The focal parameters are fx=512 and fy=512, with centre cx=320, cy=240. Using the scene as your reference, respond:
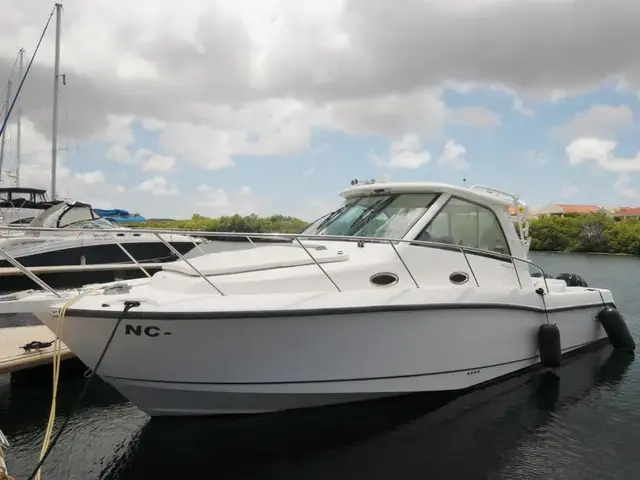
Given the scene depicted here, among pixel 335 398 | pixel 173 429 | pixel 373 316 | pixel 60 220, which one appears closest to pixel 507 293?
pixel 373 316

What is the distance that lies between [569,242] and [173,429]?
49.1 metres

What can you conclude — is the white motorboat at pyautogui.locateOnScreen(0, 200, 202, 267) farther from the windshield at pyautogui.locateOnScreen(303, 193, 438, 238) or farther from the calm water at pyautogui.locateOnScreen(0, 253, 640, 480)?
the calm water at pyautogui.locateOnScreen(0, 253, 640, 480)

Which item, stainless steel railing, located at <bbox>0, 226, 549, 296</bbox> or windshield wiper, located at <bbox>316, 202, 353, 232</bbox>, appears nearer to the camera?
stainless steel railing, located at <bbox>0, 226, 549, 296</bbox>

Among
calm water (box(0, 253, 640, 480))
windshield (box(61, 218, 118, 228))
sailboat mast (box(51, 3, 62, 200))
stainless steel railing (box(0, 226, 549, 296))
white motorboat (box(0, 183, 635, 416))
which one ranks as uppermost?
sailboat mast (box(51, 3, 62, 200))

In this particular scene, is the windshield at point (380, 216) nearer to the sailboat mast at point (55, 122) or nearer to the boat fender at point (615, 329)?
the boat fender at point (615, 329)

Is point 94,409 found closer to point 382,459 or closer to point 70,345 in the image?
point 70,345

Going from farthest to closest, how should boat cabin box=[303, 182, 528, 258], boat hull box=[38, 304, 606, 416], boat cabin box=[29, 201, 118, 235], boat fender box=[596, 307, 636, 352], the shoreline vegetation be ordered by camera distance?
1. the shoreline vegetation
2. boat cabin box=[29, 201, 118, 235]
3. boat fender box=[596, 307, 636, 352]
4. boat cabin box=[303, 182, 528, 258]
5. boat hull box=[38, 304, 606, 416]

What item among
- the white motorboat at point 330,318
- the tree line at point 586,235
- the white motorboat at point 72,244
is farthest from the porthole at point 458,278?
the tree line at point 586,235

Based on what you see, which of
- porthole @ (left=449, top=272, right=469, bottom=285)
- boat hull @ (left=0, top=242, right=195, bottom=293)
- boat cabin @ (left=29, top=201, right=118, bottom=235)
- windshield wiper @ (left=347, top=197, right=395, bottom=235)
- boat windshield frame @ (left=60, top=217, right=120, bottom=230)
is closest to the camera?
porthole @ (left=449, top=272, right=469, bottom=285)

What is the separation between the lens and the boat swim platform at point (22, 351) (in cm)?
623

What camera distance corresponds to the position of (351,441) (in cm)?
519

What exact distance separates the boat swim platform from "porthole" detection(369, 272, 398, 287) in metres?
4.32

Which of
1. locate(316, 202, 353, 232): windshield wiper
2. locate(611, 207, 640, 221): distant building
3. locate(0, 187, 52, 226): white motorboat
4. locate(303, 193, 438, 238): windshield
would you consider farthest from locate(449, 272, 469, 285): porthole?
locate(611, 207, 640, 221): distant building

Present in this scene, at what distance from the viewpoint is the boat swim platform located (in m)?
6.23
